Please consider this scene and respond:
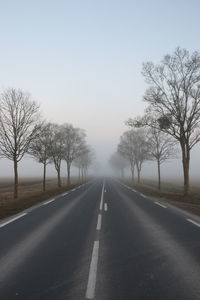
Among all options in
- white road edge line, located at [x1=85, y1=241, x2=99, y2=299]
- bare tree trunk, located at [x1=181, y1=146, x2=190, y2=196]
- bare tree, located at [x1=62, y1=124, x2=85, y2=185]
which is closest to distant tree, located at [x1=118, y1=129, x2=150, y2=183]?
bare tree, located at [x1=62, y1=124, x2=85, y2=185]

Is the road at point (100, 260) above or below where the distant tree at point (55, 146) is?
below

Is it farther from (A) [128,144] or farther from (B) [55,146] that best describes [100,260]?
(A) [128,144]

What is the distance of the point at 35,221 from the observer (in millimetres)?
10352

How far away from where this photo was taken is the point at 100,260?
18.6ft

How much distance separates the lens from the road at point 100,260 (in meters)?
4.12

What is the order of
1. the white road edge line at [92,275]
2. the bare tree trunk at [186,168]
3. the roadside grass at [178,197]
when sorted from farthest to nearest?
the bare tree trunk at [186,168] < the roadside grass at [178,197] < the white road edge line at [92,275]

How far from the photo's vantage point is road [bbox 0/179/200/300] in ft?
13.5

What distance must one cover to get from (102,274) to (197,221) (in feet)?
22.8

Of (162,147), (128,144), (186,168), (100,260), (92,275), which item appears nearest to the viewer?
(92,275)

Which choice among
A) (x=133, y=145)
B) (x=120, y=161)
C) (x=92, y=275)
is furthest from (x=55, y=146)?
(x=120, y=161)

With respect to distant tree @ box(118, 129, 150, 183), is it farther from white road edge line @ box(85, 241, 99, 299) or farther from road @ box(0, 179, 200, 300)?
white road edge line @ box(85, 241, 99, 299)

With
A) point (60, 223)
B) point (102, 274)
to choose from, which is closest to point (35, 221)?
point (60, 223)

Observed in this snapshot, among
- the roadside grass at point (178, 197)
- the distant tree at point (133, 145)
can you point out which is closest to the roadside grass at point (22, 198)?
the roadside grass at point (178, 197)

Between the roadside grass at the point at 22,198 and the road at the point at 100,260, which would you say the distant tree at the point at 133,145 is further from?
the road at the point at 100,260
